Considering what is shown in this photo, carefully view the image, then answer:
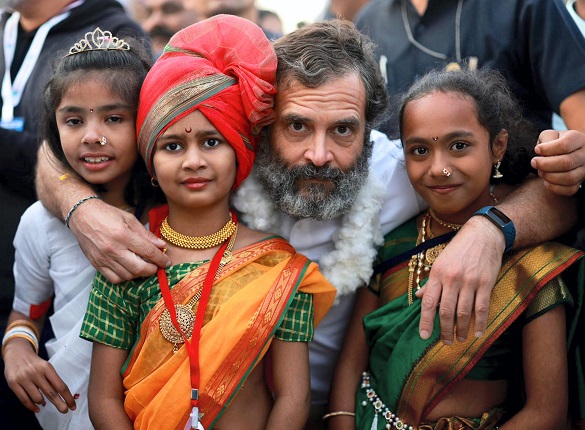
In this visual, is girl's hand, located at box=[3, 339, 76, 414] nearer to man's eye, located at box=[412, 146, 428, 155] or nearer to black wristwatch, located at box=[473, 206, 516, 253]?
man's eye, located at box=[412, 146, 428, 155]

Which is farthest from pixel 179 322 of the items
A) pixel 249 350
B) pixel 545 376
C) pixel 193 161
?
pixel 545 376

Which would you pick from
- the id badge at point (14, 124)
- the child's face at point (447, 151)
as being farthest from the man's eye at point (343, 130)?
the id badge at point (14, 124)

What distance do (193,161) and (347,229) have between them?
0.78 metres

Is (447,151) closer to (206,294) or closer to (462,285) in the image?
(462,285)

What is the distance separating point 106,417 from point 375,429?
108cm

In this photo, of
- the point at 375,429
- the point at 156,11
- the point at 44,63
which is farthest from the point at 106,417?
the point at 156,11

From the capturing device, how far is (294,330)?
Answer: 281cm

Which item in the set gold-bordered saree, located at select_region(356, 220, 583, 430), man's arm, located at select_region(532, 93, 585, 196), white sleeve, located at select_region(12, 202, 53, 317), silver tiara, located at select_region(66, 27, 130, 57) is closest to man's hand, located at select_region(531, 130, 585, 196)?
man's arm, located at select_region(532, 93, 585, 196)

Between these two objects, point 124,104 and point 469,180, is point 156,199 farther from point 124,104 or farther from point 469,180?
point 469,180

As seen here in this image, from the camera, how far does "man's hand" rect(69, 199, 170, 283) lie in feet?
9.20

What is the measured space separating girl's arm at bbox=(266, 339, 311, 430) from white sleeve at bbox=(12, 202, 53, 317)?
1.18 meters

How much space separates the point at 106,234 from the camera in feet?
9.43

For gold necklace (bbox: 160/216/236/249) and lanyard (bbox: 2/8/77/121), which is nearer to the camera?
gold necklace (bbox: 160/216/236/249)

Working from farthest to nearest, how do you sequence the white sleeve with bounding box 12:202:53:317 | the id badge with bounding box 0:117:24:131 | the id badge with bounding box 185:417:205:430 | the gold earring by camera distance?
1. the id badge with bounding box 0:117:24:131
2. the white sleeve with bounding box 12:202:53:317
3. the gold earring
4. the id badge with bounding box 185:417:205:430
